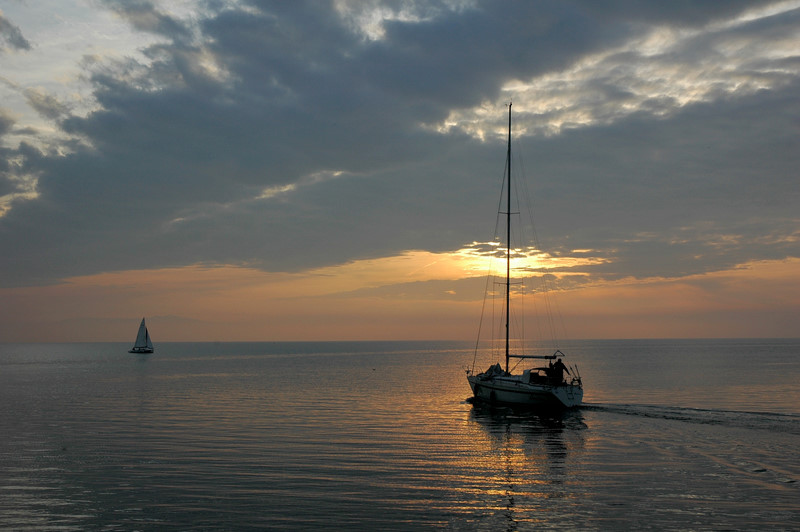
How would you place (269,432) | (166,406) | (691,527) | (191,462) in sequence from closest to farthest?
(691,527), (191,462), (269,432), (166,406)

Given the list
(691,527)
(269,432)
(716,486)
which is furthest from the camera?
(269,432)

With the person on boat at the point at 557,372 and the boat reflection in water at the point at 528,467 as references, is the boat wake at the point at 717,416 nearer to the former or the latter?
the person on boat at the point at 557,372

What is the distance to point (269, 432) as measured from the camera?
44656 mm

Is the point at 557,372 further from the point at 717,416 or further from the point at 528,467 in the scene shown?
the point at 528,467

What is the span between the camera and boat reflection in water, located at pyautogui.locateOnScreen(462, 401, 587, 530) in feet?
77.5

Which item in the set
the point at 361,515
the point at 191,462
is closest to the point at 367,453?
the point at 191,462

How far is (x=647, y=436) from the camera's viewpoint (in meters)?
41.5

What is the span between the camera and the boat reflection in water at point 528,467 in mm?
23625

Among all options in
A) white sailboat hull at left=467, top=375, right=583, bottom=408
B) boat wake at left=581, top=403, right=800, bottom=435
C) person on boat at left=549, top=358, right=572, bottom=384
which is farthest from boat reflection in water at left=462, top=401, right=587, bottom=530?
boat wake at left=581, top=403, right=800, bottom=435

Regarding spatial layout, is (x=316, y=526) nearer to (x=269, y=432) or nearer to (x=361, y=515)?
(x=361, y=515)

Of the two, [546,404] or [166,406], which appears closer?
[546,404]

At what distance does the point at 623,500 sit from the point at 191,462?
72.9 feet

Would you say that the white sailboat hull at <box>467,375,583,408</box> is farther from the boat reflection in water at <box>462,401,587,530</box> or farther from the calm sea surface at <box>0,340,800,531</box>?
the calm sea surface at <box>0,340,800,531</box>

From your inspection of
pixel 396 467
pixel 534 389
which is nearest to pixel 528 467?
pixel 396 467
